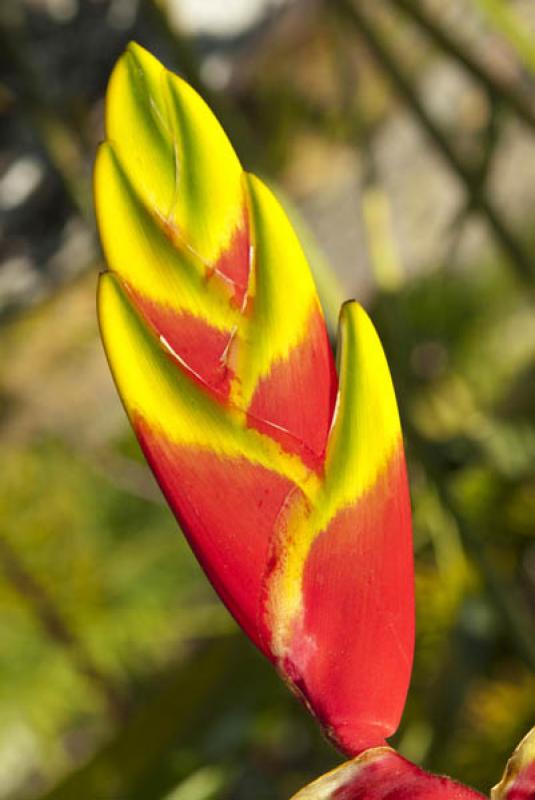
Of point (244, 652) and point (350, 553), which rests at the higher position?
point (350, 553)

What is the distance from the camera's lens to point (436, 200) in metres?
0.90

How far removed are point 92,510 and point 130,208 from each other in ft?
1.75

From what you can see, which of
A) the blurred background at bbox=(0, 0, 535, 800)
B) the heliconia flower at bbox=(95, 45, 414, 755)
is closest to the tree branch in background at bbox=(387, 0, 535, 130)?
the blurred background at bbox=(0, 0, 535, 800)

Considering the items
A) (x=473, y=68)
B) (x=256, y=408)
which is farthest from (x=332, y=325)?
(x=256, y=408)

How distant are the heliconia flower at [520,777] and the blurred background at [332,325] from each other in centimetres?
18

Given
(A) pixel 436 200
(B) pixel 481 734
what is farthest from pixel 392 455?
(A) pixel 436 200

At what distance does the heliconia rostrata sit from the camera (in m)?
0.13

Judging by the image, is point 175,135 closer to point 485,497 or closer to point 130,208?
point 130,208

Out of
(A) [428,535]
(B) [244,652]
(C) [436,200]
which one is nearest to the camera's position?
(B) [244,652]

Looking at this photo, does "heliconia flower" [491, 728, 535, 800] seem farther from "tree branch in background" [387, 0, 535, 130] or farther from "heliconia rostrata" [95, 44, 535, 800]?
"tree branch in background" [387, 0, 535, 130]

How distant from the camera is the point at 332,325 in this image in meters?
0.35

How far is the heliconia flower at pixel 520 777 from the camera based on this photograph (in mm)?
135

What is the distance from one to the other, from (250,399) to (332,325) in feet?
0.73

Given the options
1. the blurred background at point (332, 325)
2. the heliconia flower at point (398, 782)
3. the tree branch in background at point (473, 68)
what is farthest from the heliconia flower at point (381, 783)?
the tree branch in background at point (473, 68)
